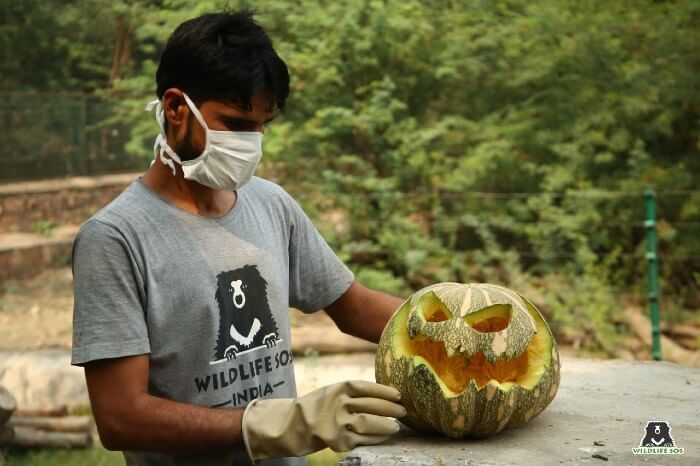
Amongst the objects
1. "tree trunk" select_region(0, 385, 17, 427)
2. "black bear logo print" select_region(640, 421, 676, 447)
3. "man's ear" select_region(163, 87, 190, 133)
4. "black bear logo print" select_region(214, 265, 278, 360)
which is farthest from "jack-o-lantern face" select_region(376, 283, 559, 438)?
"tree trunk" select_region(0, 385, 17, 427)

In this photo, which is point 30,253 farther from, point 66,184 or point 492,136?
point 492,136

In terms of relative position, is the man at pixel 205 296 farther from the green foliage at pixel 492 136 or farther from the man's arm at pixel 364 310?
the green foliage at pixel 492 136

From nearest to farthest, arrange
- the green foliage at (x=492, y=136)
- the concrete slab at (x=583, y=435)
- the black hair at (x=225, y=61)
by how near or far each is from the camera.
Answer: the concrete slab at (x=583, y=435) → the black hair at (x=225, y=61) → the green foliage at (x=492, y=136)

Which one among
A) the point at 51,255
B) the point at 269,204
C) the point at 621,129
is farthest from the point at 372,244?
the point at 269,204

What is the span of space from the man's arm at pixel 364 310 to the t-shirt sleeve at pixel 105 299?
73cm

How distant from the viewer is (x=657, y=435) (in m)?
2.18

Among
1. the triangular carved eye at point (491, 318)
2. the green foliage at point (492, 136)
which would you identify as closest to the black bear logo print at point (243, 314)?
the triangular carved eye at point (491, 318)

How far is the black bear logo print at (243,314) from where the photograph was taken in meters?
2.35

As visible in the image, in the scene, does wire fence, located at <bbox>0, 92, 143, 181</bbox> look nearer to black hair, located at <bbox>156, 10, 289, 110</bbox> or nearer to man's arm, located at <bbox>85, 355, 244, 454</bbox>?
black hair, located at <bbox>156, 10, 289, 110</bbox>

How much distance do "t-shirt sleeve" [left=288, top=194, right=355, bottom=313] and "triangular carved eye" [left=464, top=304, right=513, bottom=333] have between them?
60 cm

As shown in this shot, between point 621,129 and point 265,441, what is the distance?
277 inches

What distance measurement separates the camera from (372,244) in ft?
27.8

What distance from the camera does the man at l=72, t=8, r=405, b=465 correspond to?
2137 millimetres

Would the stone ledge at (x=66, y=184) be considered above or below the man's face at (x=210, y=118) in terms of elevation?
below
